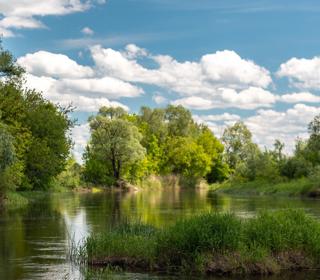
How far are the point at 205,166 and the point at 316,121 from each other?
5261 centimetres

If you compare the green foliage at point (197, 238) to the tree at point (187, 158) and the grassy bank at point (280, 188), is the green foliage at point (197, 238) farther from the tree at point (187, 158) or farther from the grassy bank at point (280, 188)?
the tree at point (187, 158)

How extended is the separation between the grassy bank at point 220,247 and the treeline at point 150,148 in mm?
92643

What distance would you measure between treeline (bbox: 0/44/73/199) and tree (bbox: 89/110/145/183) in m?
36.6

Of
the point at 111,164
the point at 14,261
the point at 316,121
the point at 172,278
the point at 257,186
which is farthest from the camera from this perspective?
the point at 111,164

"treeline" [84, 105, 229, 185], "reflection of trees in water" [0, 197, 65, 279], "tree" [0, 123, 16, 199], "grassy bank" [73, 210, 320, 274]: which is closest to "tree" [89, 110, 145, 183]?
"treeline" [84, 105, 229, 185]

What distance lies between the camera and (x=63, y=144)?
76062 mm

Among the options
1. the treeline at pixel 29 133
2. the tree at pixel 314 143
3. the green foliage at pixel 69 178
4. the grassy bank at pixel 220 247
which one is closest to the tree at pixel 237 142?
the green foliage at pixel 69 178

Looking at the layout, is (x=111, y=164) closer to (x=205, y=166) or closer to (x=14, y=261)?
(x=205, y=166)

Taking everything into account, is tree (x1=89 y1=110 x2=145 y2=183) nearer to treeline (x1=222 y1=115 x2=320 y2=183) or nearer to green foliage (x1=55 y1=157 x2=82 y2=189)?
green foliage (x1=55 y1=157 x2=82 y2=189)

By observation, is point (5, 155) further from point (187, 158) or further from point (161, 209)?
point (187, 158)

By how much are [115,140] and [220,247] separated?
95819mm

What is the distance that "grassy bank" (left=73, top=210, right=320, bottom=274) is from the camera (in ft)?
72.4

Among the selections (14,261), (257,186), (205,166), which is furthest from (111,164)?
(14,261)

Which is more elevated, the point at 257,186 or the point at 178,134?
the point at 178,134
